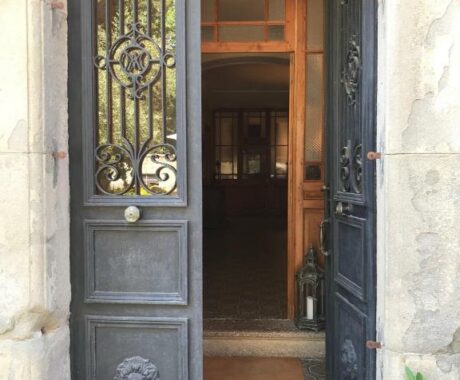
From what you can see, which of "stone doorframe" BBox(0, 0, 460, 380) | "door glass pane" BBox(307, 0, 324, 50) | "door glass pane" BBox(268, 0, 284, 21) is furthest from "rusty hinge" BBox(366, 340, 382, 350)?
"door glass pane" BBox(268, 0, 284, 21)

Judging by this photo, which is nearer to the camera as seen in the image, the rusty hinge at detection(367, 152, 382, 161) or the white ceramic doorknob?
the rusty hinge at detection(367, 152, 382, 161)

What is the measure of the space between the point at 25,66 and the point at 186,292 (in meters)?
1.52

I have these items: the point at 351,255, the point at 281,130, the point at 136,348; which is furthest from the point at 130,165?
the point at 281,130

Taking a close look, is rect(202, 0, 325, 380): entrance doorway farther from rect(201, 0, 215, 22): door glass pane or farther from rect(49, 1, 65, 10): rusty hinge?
rect(49, 1, 65, 10): rusty hinge

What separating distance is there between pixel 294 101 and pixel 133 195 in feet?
7.36

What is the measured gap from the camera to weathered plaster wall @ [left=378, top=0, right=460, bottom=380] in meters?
2.38

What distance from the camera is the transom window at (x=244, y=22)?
4469 millimetres

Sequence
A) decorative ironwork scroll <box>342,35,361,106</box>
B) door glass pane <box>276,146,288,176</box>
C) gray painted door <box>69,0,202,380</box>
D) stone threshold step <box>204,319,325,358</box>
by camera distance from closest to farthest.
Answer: gray painted door <box>69,0,202,380</box>, decorative ironwork scroll <box>342,35,361,106</box>, stone threshold step <box>204,319,325,358</box>, door glass pane <box>276,146,288,176</box>

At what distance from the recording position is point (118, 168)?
2.80m

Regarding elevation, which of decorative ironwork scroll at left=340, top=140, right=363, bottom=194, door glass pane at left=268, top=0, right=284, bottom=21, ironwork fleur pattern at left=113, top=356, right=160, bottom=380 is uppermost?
door glass pane at left=268, top=0, right=284, bottom=21

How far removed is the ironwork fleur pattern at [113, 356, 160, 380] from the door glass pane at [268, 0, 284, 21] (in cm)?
324

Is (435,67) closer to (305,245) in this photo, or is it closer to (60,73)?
(60,73)

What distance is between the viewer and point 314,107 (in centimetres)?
445

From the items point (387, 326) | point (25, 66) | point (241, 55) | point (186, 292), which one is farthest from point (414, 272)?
point (241, 55)
